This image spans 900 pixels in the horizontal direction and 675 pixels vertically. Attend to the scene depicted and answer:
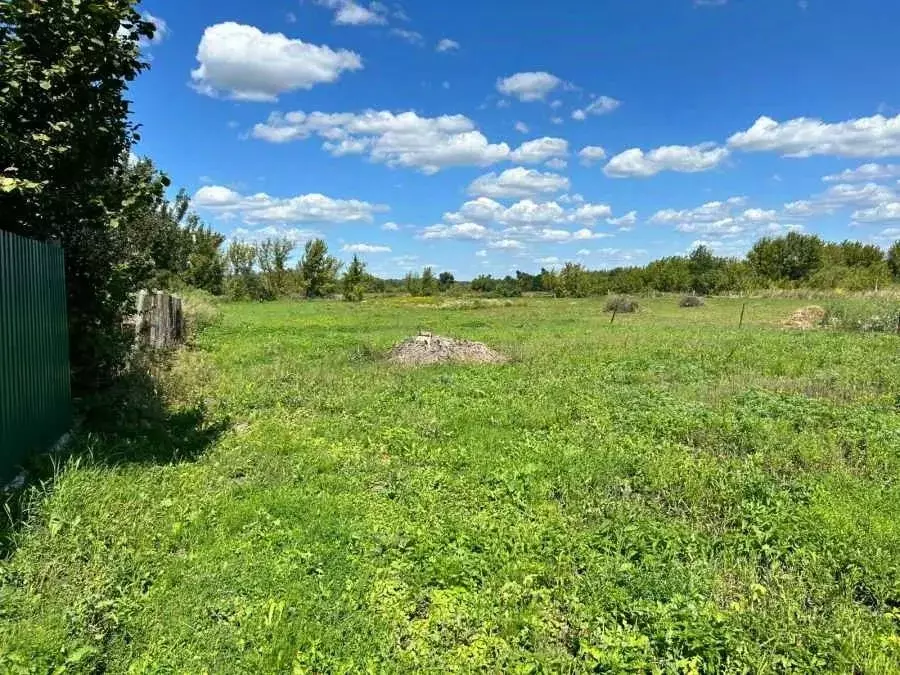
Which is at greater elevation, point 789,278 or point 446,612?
point 789,278

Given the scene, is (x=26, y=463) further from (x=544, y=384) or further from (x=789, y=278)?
(x=789, y=278)

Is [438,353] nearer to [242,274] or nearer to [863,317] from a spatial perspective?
[863,317]

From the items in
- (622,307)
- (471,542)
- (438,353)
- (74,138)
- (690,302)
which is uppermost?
(74,138)

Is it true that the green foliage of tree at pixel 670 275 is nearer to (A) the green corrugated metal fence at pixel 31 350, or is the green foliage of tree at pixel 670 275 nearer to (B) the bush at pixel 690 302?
(B) the bush at pixel 690 302

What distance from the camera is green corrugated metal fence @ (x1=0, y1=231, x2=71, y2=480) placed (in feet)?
15.6

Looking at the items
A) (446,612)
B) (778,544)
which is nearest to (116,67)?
(446,612)

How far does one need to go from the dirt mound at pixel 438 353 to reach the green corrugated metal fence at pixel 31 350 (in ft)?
22.9

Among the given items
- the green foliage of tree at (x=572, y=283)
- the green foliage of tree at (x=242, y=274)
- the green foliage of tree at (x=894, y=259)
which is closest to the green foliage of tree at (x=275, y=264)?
the green foliage of tree at (x=242, y=274)

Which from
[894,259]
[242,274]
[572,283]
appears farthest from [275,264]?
[894,259]

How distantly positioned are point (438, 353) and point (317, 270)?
146 ft

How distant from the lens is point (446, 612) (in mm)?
3404

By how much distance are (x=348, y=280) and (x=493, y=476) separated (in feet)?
167

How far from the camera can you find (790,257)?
5612cm

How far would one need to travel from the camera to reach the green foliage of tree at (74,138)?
565 centimetres
